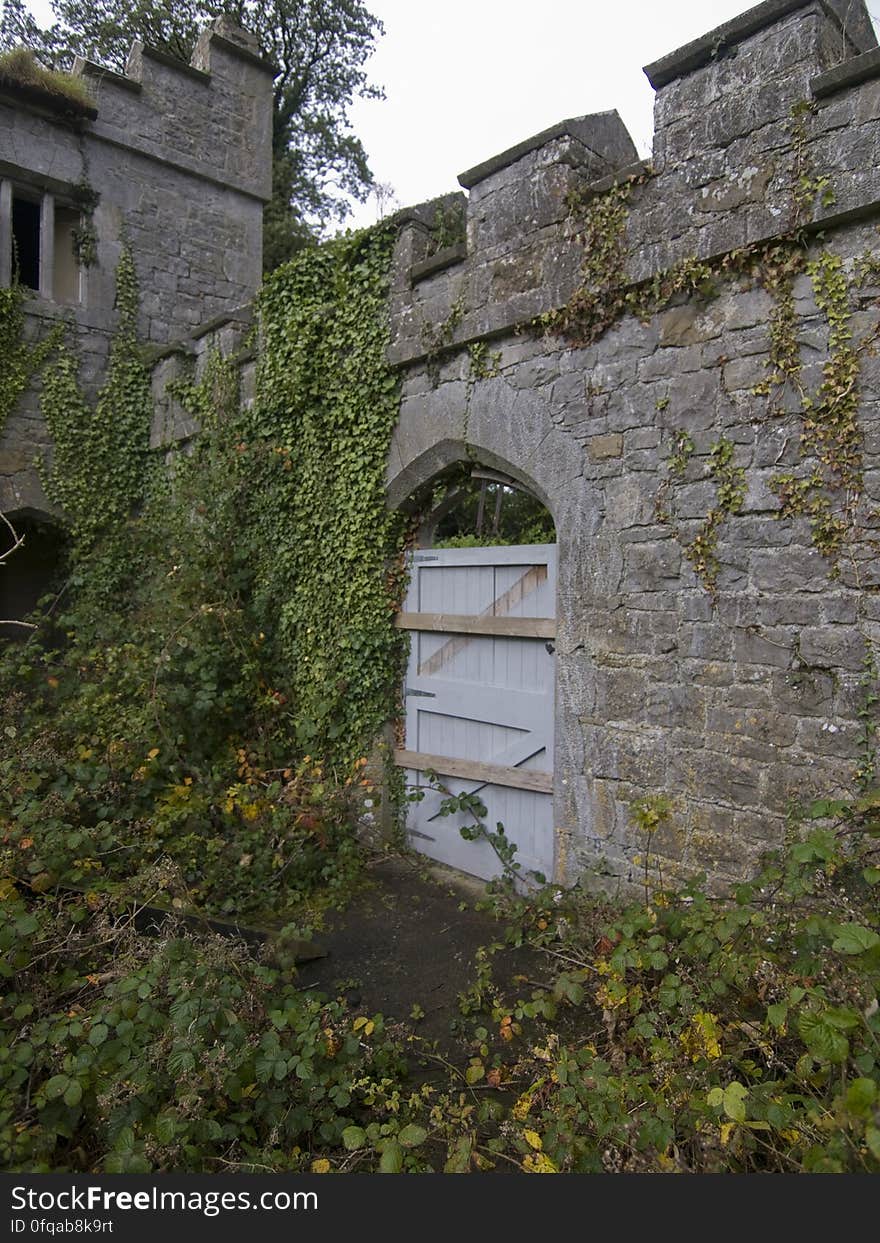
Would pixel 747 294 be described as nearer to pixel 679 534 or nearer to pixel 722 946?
pixel 679 534

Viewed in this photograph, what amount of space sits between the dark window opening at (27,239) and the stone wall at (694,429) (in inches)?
202

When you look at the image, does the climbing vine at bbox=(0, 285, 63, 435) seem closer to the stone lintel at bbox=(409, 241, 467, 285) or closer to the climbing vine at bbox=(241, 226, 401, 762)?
the climbing vine at bbox=(241, 226, 401, 762)

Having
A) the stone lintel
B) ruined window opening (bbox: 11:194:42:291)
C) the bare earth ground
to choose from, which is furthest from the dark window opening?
the bare earth ground

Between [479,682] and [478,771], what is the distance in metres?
0.55

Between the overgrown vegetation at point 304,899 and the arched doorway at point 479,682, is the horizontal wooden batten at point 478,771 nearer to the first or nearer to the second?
the arched doorway at point 479,682

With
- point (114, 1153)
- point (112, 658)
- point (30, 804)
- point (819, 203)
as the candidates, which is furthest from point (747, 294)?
point (112, 658)

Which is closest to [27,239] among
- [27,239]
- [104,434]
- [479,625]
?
A: [27,239]

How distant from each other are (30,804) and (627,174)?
173 inches

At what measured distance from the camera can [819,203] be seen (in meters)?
2.94

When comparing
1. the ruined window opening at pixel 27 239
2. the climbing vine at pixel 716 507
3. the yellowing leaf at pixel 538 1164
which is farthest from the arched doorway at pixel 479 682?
the ruined window opening at pixel 27 239

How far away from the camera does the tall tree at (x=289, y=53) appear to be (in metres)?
12.4

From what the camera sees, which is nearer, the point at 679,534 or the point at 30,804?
the point at 679,534

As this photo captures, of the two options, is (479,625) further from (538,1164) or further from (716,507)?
(538,1164)

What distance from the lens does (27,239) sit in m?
7.25
